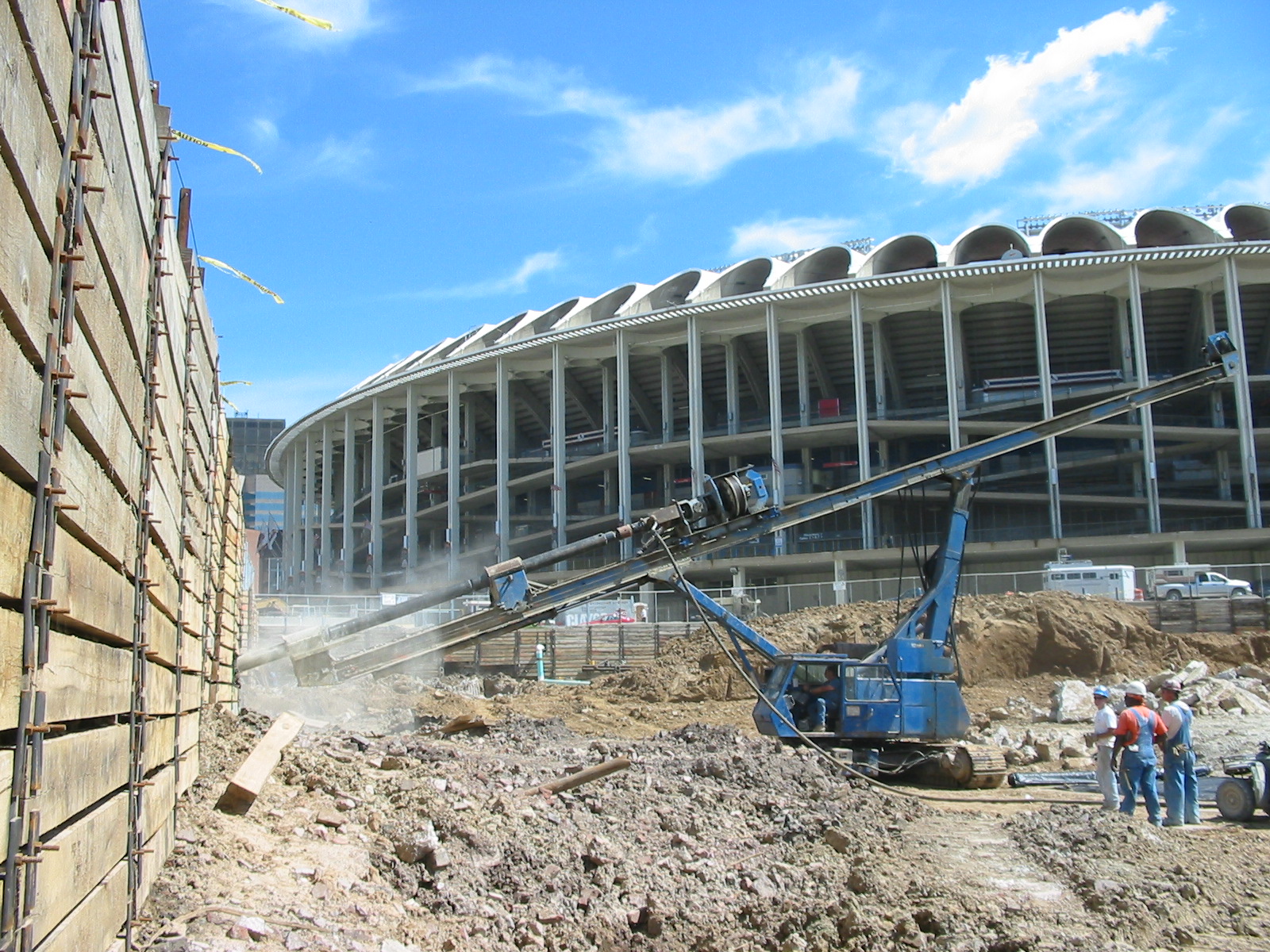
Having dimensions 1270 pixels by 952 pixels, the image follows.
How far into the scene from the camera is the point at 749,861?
9.88 meters

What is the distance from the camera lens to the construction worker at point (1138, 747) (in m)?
12.2

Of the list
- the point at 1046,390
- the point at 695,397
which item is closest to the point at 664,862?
the point at 1046,390

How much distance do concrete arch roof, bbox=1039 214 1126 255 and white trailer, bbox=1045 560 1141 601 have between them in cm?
1742

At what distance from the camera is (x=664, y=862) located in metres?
9.39

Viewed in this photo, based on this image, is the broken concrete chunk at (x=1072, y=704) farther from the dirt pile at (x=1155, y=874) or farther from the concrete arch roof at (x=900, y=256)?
the concrete arch roof at (x=900, y=256)

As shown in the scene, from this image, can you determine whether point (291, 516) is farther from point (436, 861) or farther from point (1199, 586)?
point (436, 861)

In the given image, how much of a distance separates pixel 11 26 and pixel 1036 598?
30544 mm

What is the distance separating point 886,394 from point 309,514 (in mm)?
41059

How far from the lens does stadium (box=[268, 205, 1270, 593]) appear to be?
1812 inches

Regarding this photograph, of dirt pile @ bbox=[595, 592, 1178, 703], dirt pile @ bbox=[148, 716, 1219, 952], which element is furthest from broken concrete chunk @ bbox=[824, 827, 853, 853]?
dirt pile @ bbox=[595, 592, 1178, 703]

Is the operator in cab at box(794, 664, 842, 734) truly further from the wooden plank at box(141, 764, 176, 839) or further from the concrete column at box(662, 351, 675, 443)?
the concrete column at box(662, 351, 675, 443)

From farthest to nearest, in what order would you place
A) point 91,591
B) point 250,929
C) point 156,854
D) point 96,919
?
point 156,854 < point 250,929 < point 96,919 < point 91,591

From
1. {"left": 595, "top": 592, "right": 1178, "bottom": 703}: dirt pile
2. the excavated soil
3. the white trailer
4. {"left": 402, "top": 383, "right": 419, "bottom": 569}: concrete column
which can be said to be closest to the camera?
the excavated soil

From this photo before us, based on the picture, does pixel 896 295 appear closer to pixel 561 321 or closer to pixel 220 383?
pixel 561 321
